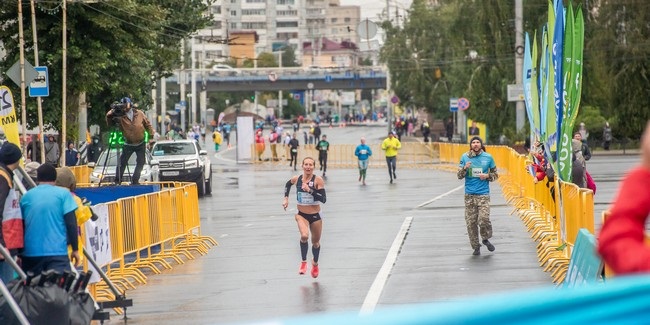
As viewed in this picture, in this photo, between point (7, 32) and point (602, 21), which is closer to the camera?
point (7, 32)

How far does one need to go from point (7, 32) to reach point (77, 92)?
246 centimetres

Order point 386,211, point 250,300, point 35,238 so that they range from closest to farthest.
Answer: point 35,238, point 250,300, point 386,211

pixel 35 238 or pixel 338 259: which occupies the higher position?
pixel 35 238

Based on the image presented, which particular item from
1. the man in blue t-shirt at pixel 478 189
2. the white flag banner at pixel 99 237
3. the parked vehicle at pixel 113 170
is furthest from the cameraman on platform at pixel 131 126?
the white flag banner at pixel 99 237

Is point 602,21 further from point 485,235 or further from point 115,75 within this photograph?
point 485,235

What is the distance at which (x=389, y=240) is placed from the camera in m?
22.4

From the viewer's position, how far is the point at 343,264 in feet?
61.7

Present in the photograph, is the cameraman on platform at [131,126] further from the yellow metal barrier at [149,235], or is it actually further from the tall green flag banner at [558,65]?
the tall green flag banner at [558,65]

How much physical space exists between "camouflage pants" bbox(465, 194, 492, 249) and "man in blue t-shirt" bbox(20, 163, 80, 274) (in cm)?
952

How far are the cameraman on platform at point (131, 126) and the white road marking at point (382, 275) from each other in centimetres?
528

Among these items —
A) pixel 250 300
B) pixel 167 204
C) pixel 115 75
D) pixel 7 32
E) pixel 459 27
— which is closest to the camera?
pixel 250 300

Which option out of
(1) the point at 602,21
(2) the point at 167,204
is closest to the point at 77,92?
(2) the point at 167,204

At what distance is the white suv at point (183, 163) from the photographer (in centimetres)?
3900

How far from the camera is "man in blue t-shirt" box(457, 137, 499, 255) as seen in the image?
1981 centimetres
